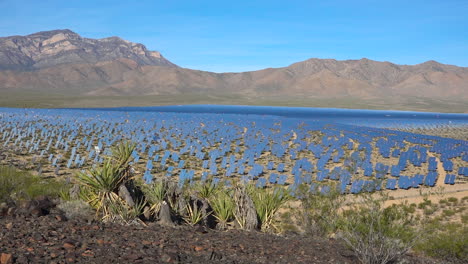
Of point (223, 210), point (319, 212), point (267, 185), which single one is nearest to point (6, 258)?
point (223, 210)

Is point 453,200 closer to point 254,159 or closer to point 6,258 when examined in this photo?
point 254,159

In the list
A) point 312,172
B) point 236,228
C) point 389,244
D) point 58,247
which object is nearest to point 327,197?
point 236,228

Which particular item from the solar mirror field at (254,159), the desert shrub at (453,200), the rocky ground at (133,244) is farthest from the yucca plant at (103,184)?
the desert shrub at (453,200)

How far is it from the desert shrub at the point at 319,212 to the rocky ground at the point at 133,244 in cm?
355

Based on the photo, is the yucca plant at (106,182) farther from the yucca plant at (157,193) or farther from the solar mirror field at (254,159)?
the solar mirror field at (254,159)

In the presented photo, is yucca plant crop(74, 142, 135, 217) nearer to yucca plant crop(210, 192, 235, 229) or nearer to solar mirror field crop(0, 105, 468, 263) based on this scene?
solar mirror field crop(0, 105, 468, 263)

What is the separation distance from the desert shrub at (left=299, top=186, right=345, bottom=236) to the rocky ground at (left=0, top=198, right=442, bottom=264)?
3.55 meters

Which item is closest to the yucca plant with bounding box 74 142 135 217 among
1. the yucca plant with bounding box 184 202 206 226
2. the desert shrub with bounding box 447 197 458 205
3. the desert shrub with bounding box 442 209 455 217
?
the yucca plant with bounding box 184 202 206 226

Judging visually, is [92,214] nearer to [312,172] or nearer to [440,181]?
[312,172]

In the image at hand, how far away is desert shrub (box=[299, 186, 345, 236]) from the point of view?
13742 mm

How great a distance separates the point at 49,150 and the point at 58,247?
3632 centimetres

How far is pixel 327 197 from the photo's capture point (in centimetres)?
1581

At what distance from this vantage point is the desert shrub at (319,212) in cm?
1374

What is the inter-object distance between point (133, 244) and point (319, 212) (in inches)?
345
